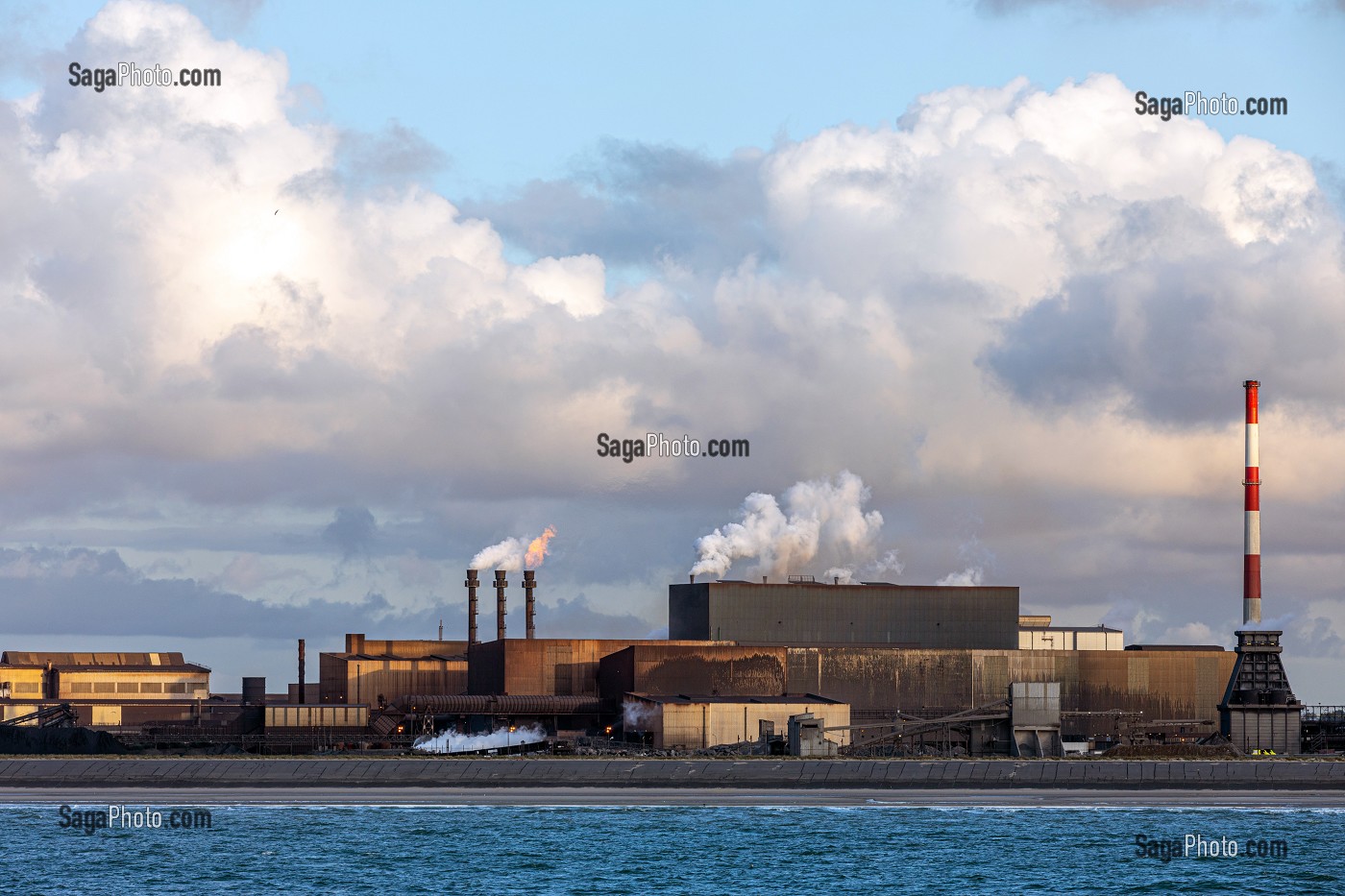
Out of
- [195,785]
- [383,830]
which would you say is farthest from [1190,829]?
[195,785]

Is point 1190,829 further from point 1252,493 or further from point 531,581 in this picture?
point 531,581

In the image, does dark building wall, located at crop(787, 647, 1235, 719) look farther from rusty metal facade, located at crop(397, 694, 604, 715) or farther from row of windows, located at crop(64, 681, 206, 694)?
row of windows, located at crop(64, 681, 206, 694)

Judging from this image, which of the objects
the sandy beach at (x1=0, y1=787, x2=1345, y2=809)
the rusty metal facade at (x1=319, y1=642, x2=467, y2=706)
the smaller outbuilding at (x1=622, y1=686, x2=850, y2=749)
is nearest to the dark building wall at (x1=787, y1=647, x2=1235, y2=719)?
the smaller outbuilding at (x1=622, y1=686, x2=850, y2=749)

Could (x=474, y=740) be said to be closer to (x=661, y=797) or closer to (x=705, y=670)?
(x=705, y=670)

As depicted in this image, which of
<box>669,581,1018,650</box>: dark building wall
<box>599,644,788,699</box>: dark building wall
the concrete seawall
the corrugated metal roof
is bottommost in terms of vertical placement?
the concrete seawall

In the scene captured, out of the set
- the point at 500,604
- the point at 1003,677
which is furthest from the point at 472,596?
the point at 1003,677

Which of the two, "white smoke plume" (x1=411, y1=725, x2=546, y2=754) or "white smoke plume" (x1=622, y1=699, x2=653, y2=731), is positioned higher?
"white smoke plume" (x1=622, y1=699, x2=653, y2=731)

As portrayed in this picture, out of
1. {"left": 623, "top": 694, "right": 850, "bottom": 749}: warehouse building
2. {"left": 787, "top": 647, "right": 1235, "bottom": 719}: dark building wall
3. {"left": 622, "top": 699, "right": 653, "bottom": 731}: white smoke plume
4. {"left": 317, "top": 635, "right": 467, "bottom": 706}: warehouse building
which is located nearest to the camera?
{"left": 623, "top": 694, "right": 850, "bottom": 749}: warehouse building
